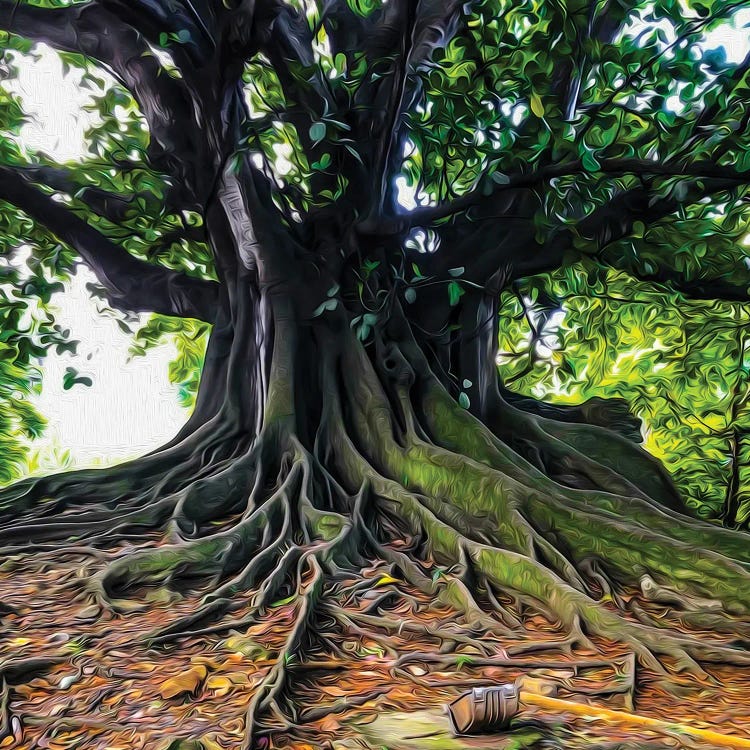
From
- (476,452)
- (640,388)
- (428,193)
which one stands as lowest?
(476,452)

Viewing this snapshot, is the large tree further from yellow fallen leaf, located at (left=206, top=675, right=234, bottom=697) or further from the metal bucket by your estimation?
the metal bucket

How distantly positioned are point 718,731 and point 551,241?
4.49 meters

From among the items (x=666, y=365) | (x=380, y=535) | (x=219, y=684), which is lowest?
(x=219, y=684)

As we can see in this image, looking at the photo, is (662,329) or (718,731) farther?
(662,329)

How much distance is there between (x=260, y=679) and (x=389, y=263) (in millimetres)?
3713

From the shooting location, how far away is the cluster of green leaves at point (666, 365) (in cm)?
810

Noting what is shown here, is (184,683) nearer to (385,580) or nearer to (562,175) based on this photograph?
(385,580)

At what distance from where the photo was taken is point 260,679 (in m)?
3.23

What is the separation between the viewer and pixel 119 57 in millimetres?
5652

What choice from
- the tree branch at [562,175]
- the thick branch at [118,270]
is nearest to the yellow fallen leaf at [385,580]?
the tree branch at [562,175]

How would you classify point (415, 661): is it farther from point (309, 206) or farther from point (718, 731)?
point (309, 206)

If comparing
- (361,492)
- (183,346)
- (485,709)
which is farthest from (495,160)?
(183,346)

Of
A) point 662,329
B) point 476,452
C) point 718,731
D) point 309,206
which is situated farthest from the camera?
point 662,329

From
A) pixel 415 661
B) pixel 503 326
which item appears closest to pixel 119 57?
pixel 415 661
